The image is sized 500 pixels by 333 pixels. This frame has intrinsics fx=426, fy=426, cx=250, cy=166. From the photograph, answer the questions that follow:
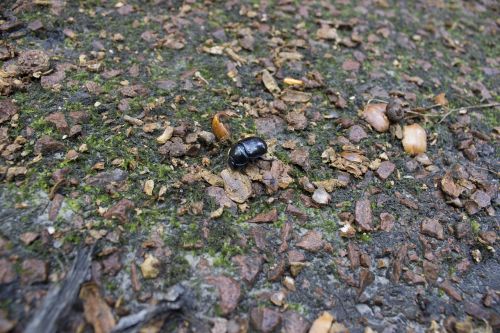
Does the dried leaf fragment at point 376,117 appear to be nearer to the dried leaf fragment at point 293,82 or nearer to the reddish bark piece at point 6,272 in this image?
the dried leaf fragment at point 293,82

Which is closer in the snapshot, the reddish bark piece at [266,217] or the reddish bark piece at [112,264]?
the reddish bark piece at [112,264]

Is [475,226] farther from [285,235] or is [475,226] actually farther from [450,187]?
[285,235]

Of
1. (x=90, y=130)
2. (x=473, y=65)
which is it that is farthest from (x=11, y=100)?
(x=473, y=65)

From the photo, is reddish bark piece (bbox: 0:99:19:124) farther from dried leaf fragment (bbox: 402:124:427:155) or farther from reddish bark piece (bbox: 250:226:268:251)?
dried leaf fragment (bbox: 402:124:427:155)

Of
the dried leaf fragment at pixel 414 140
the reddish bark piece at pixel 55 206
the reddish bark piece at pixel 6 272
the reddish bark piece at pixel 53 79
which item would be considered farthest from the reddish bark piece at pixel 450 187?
the reddish bark piece at pixel 53 79

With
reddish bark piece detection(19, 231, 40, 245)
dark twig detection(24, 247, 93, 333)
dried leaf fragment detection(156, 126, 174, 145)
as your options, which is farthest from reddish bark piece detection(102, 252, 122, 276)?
dried leaf fragment detection(156, 126, 174, 145)

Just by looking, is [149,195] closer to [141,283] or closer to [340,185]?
[141,283]
